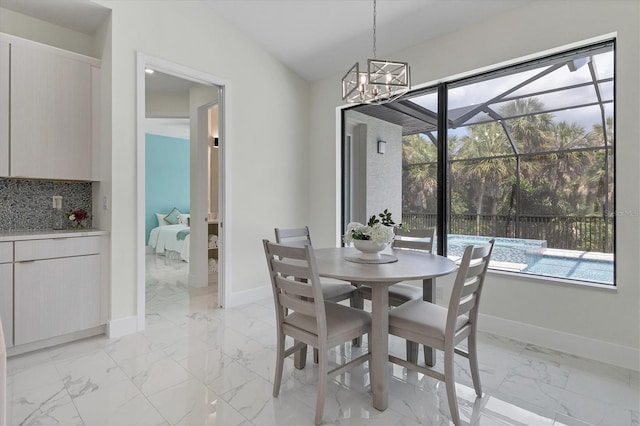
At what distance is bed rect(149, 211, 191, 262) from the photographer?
20.0 ft

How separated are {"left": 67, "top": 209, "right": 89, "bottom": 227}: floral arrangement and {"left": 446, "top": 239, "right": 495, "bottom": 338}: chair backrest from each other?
10.1 feet

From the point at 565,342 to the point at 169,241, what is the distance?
6.09 meters

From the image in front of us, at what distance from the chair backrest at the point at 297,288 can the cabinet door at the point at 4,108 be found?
2.26 meters

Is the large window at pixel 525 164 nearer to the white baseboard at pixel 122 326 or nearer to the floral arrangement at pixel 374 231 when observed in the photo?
the floral arrangement at pixel 374 231

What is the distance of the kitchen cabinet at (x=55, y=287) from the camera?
2.52m

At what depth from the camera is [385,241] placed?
7.45 feet

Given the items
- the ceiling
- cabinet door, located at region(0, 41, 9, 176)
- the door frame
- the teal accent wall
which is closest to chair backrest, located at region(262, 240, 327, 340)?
the door frame

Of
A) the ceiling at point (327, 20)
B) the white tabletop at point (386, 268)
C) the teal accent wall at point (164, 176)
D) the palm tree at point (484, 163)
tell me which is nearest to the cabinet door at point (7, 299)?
the ceiling at point (327, 20)

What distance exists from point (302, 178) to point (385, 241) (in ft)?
7.93

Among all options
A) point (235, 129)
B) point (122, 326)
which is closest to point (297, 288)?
point (122, 326)

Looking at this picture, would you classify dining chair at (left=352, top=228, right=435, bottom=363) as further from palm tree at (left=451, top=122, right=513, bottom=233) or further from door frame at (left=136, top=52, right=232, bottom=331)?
door frame at (left=136, top=52, right=232, bottom=331)

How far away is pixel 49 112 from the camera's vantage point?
9.24 ft

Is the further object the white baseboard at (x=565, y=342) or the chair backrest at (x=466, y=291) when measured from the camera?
the white baseboard at (x=565, y=342)

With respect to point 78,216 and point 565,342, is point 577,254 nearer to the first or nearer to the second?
point 565,342
